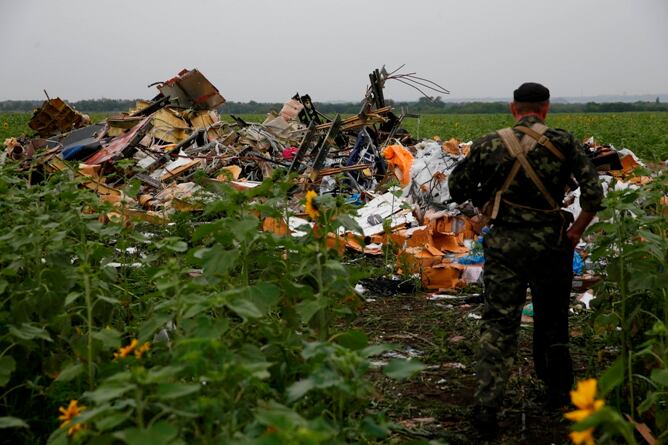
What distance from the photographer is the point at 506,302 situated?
4.02 meters

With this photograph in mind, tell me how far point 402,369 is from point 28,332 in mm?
1760

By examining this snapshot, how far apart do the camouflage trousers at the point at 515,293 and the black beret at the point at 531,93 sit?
0.65m

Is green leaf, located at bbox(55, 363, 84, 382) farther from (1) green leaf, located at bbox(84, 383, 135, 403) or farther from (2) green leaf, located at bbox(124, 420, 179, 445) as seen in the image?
(2) green leaf, located at bbox(124, 420, 179, 445)

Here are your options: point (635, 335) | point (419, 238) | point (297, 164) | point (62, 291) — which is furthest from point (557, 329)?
point (297, 164)

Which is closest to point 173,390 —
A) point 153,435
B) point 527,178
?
point 153,435

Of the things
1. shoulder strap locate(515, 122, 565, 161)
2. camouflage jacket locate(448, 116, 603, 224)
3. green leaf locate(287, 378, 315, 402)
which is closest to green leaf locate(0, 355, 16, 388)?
green leaf locate(287, 378, 315, 402)

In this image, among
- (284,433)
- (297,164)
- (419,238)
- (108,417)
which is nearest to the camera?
(284,433)

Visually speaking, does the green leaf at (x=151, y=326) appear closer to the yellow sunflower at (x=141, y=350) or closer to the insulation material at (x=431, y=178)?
the yellow sunflower at (x=141, y=350)

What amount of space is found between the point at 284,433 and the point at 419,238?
628 centimetres

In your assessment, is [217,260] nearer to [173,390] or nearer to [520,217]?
[173,390]

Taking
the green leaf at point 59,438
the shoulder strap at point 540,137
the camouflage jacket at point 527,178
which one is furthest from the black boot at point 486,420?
the green leaf at point 59,438

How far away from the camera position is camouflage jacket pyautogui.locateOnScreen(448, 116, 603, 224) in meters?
3.98

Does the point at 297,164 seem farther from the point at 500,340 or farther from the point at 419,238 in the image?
the point at 500,340

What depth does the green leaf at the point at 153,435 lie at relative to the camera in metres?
2.06
